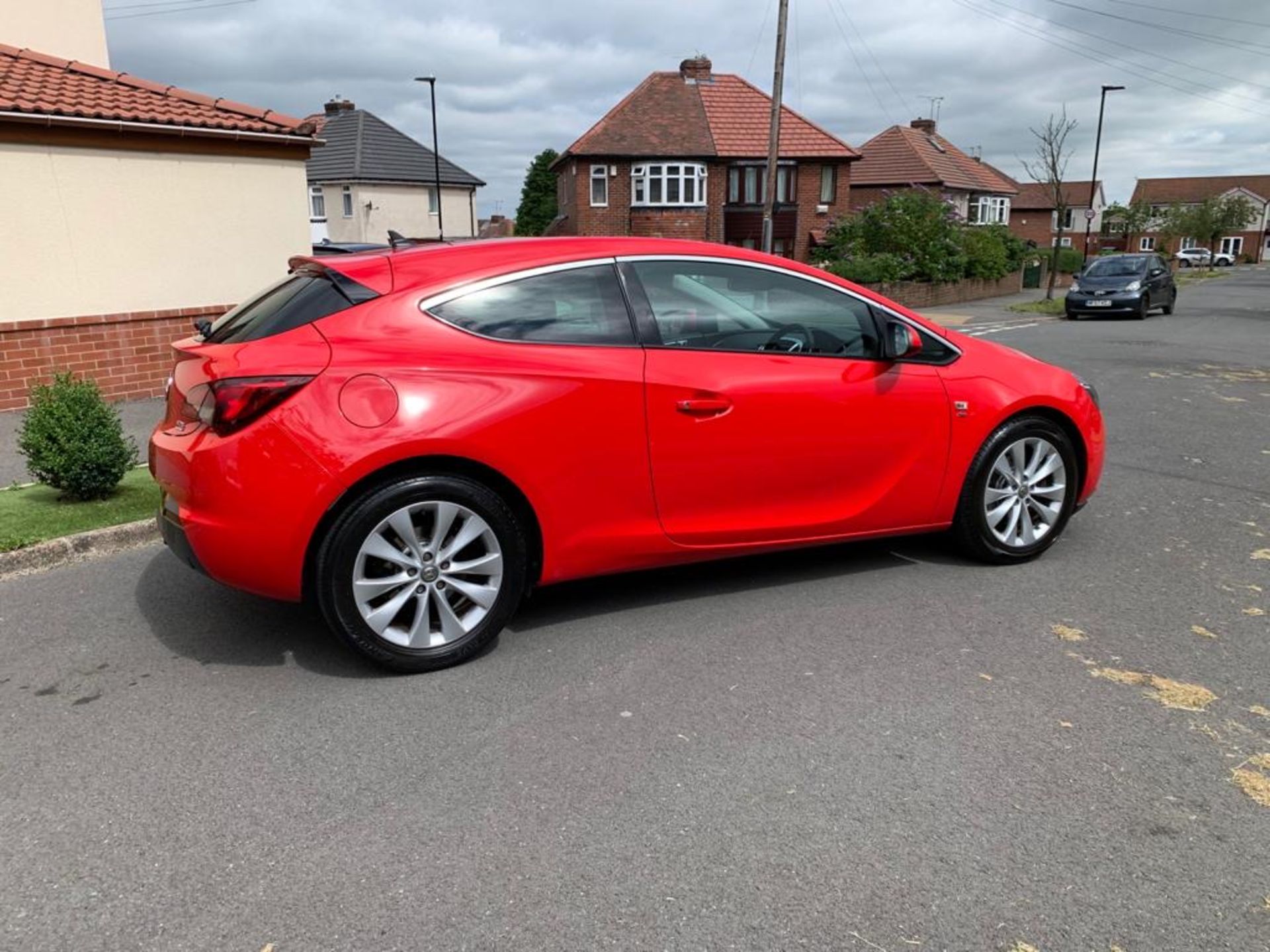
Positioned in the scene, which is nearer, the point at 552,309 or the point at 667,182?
the point at 552,309

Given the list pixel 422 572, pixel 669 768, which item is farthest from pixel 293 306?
pixel 669 768

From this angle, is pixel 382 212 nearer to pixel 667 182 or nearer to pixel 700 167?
pixel 667 182

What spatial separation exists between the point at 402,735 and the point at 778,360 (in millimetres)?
2212

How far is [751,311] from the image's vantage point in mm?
4422

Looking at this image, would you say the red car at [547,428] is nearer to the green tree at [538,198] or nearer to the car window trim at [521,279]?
the car window trim at [521,279]

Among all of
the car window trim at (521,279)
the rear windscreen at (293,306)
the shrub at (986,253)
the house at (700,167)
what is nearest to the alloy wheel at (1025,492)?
the car window trim at (521,279)

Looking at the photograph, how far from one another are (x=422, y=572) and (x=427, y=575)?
23mm

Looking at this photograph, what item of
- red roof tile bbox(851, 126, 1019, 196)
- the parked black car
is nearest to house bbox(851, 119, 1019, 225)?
red roof tile bbox(851, 126, 1019, 196)

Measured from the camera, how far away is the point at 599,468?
157 inches

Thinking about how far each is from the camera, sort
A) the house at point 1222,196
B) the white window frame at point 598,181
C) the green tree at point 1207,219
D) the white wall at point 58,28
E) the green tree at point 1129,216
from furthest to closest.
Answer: the house at point 1222,196
the green tree at point 1207,219
the green tree at point 1129,216
the white window frame at point 598,181
the white wall at point 58,28

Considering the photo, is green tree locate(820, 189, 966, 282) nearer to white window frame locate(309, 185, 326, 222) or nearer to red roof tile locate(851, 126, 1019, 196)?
red roof tile locate(851, 126, 1019, 196)

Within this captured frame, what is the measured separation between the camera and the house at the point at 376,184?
166 feet

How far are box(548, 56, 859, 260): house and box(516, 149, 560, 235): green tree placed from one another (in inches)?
905

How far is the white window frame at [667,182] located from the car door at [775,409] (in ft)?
127
